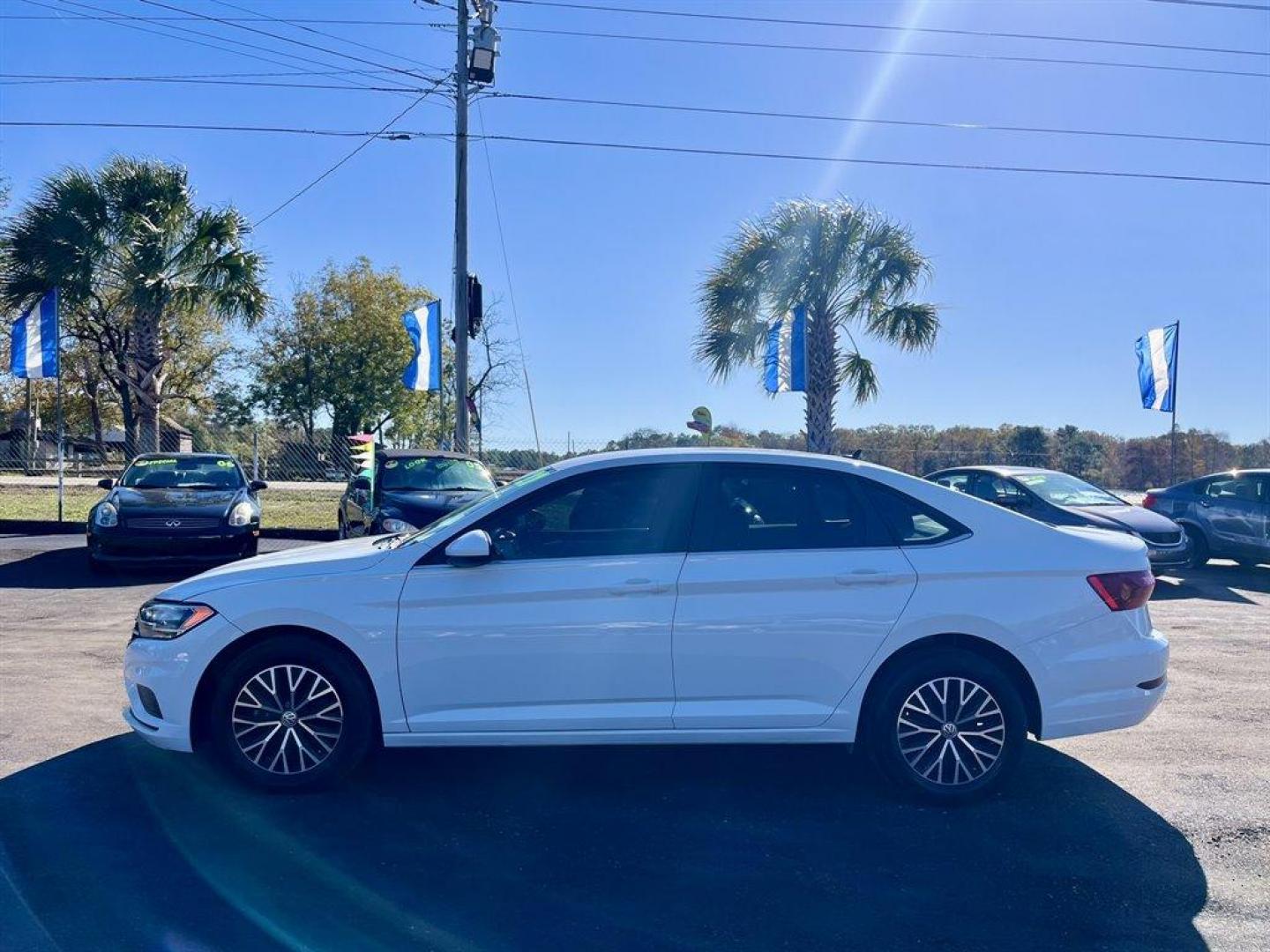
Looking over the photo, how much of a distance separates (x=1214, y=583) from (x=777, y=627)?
11.0 meters

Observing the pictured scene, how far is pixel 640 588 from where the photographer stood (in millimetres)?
4777

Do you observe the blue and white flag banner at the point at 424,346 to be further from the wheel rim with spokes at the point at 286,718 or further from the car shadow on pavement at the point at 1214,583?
the wheel rim with spokes at the point at 286,718

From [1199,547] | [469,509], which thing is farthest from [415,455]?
[1199,547]

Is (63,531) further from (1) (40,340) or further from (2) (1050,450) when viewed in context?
(2) (1050,450)

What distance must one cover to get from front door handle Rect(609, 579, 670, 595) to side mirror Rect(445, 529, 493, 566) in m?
0.60

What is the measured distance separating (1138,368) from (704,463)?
18755 mm

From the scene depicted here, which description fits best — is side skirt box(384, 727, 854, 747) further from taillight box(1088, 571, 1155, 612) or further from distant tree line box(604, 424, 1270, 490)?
distant tree line box(604, 424, 1270, 490)

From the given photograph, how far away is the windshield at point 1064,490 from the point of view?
13.1 m

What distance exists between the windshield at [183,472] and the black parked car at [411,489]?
1.52 metres

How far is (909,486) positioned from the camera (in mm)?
5125

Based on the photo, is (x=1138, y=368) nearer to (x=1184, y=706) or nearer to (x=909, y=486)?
(x=1184, y=706)

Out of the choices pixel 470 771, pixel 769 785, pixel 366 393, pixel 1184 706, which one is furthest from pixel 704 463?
pixel 366 393

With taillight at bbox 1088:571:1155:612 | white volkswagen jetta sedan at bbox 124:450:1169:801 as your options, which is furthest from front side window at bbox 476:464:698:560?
taillight at bbox 1088:571:1155:612

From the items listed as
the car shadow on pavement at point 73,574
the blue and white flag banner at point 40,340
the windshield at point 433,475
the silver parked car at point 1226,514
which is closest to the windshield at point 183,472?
the car shadow on pavement at point 73,574
